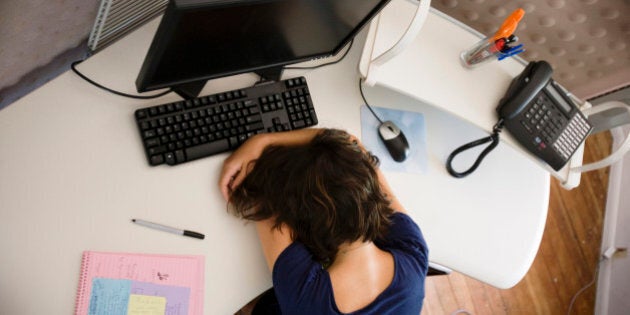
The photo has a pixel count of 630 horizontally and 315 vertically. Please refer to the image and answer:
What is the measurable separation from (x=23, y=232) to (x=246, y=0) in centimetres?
59

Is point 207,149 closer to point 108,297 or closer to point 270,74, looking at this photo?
point 270,74

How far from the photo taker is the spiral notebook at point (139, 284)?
90 centimetres

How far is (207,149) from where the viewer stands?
1.04 metres

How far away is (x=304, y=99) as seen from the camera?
3.77 ft

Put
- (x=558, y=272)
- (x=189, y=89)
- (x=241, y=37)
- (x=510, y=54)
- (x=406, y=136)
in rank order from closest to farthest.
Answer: (x=241, y=37) → (x=189, y=89) → (x=510, y=54) → (x=406, y=136) → (x=558, y=272)

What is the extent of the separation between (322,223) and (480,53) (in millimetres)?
563

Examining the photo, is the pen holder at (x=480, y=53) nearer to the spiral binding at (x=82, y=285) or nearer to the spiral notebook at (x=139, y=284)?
the spiral notebook at (x=139, y=284)

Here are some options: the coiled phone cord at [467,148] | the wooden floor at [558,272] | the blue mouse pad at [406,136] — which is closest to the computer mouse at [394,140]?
the blue mouse pad at [406,136]

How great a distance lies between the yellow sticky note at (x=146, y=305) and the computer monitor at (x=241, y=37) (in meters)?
0.38

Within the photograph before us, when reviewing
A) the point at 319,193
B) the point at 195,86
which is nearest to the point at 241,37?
the point at 195,86

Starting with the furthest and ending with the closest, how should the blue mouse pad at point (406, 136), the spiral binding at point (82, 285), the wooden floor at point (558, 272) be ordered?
the wooden floor at point (558, 272) < the blue mouse pad at point (406, 136) < the spiral binding at point (82, 285)

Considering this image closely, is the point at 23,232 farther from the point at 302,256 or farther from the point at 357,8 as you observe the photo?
the point at 357,8

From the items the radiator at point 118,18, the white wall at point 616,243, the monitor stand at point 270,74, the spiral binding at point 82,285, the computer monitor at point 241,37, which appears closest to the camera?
the computer monitor at point 241,37

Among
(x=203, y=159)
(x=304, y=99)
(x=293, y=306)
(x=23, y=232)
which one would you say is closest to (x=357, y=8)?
(x=304, y=99)
